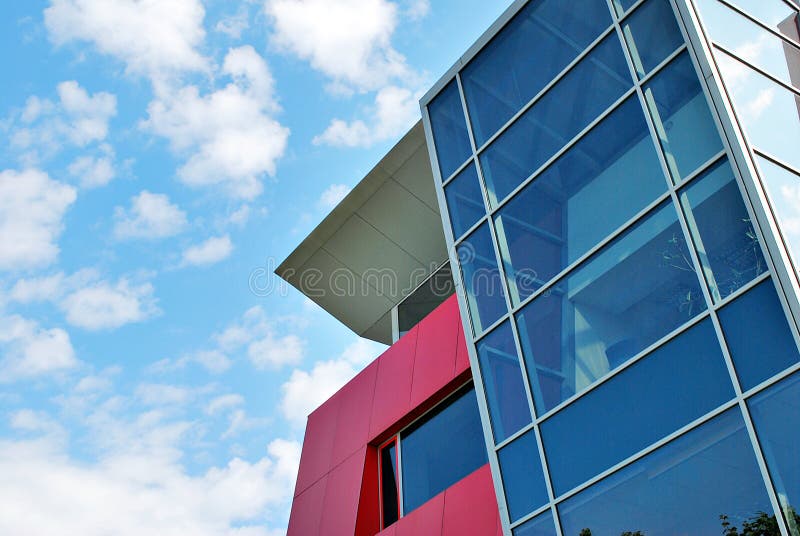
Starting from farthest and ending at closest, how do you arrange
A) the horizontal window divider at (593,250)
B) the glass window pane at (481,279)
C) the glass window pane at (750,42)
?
the glass window pane at (481,279), the glass window pane at (750,42), the horizontal window divider at (593,250)

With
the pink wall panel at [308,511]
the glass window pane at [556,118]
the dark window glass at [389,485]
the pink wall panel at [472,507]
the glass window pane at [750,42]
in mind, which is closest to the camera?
the glass window pane at [750,42]

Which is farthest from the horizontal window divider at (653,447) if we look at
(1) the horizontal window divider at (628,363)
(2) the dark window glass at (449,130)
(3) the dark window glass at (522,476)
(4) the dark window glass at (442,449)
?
(2) the dark window glass at (449,130)

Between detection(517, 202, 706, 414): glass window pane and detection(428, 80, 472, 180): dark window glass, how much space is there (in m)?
3.44

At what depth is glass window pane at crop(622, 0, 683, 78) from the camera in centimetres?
1071

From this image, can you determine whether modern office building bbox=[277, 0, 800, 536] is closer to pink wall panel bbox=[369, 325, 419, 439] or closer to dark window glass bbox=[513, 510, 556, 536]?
dark window glass bbox=[513, 510, 556, 536]

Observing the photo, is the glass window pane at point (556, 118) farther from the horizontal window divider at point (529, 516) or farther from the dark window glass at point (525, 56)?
the horizontal window divider at point (529, 516)

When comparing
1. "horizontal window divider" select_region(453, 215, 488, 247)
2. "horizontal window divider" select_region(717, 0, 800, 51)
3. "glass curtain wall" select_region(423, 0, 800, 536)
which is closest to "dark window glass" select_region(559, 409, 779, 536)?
"glass curtain wall" select_region(423, 0, 800, 536)

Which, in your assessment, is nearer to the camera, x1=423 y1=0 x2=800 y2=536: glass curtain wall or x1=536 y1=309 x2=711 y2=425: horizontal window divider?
x1=423 y1=0 x2=800 y2=536: glass curtain wall

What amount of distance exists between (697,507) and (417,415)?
779 cm

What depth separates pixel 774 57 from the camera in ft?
35.7

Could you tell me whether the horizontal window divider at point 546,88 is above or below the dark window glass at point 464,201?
above

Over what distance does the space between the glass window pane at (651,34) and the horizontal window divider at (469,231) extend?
9.93ft

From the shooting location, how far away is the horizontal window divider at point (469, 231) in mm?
12828

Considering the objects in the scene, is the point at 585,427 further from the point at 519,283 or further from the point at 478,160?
the point at 478,160
